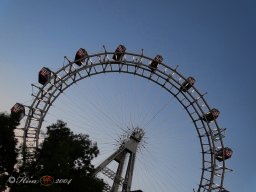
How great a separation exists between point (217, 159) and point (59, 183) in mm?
23361

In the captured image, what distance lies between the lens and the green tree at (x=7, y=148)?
3841 centimetres

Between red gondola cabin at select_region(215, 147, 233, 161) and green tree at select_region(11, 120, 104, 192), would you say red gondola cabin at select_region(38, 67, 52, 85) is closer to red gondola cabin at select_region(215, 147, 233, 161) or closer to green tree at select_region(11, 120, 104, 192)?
green tree at select_region(11, 120, 104, 192)

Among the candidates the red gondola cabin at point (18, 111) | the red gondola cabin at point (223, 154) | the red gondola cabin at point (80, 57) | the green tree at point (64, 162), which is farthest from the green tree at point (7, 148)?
the red gondola cabin at point (223, 154)

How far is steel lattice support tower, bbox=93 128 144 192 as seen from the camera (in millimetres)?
48438

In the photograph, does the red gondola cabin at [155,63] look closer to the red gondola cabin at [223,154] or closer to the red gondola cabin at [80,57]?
the red gondola cabin at [80,57]

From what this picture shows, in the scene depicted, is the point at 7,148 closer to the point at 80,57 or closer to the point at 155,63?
the point at 80,57

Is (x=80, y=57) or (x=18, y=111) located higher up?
(x=80, y=57)

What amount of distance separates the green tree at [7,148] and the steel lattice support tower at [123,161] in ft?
35.5

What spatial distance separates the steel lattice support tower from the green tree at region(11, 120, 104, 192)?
264 cm

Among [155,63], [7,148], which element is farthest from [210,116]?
[7,148]

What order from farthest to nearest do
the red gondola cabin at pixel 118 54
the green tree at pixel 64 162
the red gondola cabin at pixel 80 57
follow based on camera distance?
the red gondola cabin at pixel 118 54, the red gondola cabin at pixel 80 57, the green tree at pixel 64 162

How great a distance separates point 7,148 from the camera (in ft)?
129

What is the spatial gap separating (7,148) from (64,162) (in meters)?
5.54

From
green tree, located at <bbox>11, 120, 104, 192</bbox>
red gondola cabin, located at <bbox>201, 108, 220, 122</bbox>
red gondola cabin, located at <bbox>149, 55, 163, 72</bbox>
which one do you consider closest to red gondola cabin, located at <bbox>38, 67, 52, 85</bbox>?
green tree, located at <bbox>11, 120, 104, 192</bbox>
